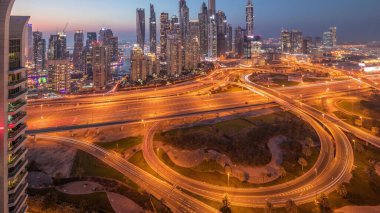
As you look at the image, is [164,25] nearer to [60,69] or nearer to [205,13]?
→ [205,13]

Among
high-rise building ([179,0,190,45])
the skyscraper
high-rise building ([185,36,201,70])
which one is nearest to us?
the skyscraper

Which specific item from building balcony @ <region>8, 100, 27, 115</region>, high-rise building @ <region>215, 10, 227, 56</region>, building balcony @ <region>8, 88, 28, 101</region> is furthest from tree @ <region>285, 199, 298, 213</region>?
high-rise building @ <region>215, 10, 227, 56</region>

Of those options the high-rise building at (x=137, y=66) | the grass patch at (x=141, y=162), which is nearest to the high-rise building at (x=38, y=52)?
the high-rise building at (x=137, y=66)

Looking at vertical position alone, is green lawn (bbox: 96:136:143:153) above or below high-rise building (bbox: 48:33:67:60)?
below

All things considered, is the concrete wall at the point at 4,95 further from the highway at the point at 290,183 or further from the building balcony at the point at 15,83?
the highway at the point at 290,183

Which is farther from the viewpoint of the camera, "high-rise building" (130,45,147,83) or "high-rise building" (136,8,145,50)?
"high-rise building" (136,8,145,50)

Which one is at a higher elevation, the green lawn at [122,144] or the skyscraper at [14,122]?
the skyscraper at [14,122]

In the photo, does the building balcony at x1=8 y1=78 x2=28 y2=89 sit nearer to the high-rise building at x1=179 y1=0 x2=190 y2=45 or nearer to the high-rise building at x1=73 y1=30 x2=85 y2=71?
the high-rise building at x1=73 y1=30 x2=85 y2=71
